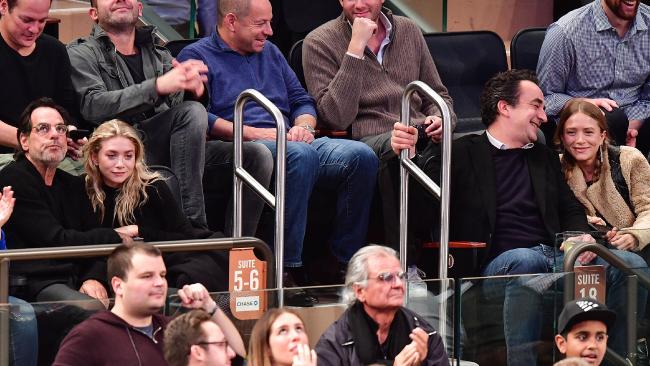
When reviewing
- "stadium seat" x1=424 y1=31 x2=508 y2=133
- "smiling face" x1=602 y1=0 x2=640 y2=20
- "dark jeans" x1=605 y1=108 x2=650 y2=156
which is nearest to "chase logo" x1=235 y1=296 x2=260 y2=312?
"stadium seat" x1=424 y1=31 x2=508 y2=133

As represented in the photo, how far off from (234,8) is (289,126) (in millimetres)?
575

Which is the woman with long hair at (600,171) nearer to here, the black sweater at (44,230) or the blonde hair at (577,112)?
the blonde hair at (577,112)

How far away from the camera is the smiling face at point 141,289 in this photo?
16.7 feet

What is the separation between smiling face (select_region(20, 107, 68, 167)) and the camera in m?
5.86

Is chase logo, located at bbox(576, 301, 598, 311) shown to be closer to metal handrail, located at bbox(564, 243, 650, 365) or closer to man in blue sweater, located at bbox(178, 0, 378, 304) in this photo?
metal handrail, located at bbox(564, 243, 650, 365)

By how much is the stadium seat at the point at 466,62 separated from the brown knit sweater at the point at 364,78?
31cm

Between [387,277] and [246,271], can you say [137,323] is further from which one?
[387,277]

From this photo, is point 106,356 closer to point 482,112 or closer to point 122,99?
point 122,99

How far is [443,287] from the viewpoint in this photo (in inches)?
221

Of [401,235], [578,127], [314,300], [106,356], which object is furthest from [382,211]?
[106,356]

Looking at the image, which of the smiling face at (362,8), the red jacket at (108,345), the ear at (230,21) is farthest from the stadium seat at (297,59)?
the red jacket at (108,345)

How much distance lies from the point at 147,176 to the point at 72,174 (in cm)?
33

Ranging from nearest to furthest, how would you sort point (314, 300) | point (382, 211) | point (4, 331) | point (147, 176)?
point (4, 331), point (314, 300), point (147, 176), point (382, 211)

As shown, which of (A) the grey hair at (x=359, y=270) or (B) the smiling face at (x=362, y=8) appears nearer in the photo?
(A) the grey hair at (x=359, y=270)
